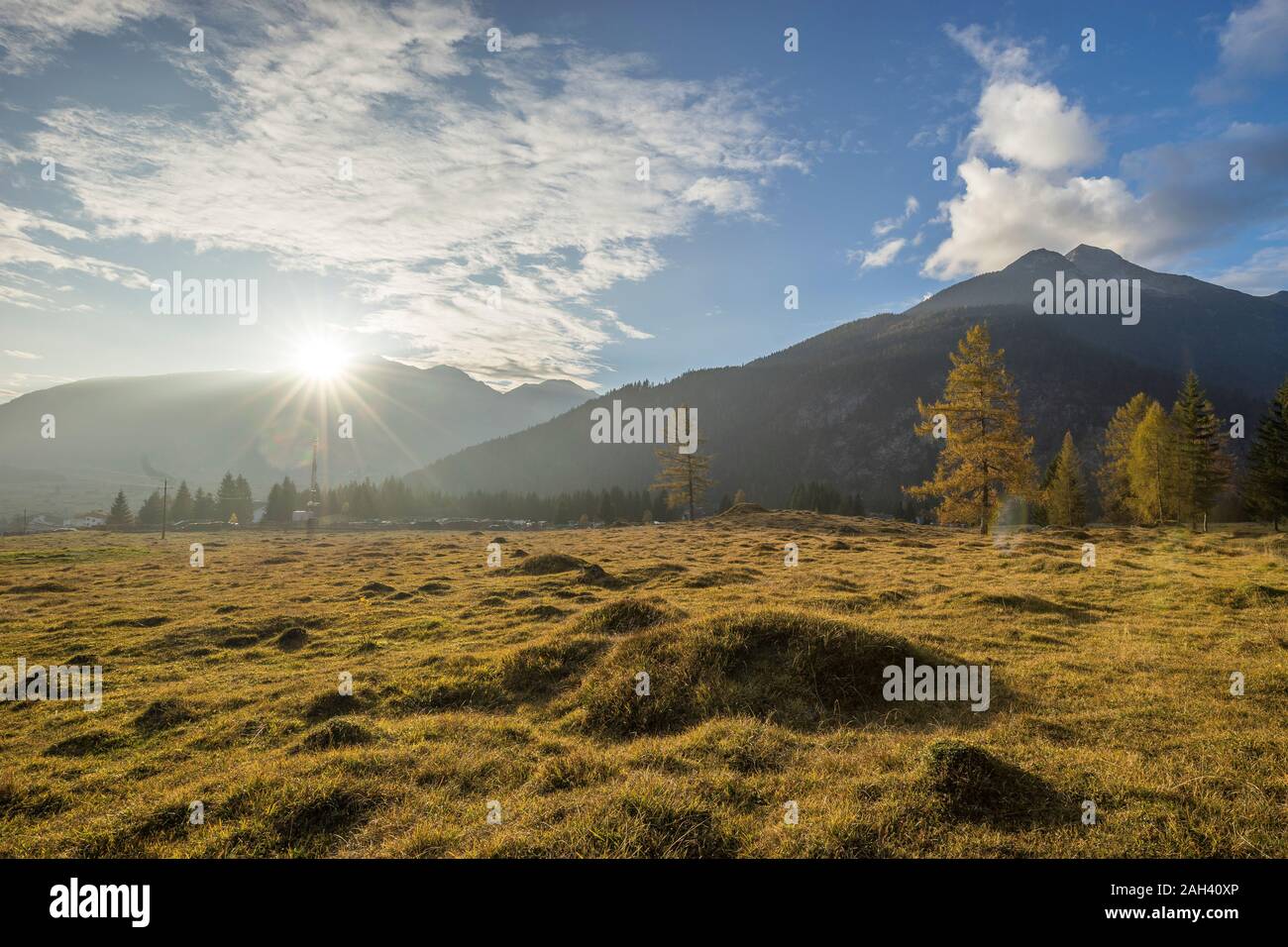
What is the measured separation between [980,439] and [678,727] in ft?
112

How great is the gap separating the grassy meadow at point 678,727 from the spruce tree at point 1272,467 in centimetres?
3837

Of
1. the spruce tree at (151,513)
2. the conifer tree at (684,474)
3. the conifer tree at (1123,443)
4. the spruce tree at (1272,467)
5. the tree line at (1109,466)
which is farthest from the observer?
the spruce tree at (151,513)

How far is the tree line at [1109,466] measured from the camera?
1427 inches

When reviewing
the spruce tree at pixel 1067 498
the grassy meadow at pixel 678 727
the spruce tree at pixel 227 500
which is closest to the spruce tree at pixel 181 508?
the spruce tree at pixel 227 500

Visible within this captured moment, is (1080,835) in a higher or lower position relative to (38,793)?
higher

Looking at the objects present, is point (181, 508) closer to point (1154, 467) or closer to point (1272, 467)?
point (1154, 467)

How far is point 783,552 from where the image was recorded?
3180 cm

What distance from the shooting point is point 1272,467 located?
157 feet

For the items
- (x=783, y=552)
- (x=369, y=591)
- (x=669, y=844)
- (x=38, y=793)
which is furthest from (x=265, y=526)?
(x=669, y=844)

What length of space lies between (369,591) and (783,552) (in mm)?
21099

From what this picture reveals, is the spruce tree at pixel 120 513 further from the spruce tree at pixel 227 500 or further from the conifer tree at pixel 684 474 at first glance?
the conifer tree at pixel 684 474

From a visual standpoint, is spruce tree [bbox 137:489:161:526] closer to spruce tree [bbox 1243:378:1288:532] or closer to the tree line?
the tree line

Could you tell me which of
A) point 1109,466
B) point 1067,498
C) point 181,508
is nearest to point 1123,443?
point 1109,466
